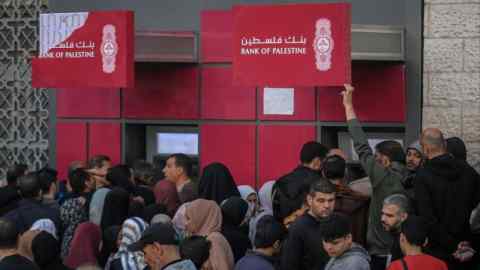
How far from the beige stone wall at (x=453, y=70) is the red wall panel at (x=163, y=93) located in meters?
2.49

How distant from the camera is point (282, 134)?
11.7 meters

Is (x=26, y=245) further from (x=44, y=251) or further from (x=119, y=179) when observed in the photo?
(x=119, y=179)

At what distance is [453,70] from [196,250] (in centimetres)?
435

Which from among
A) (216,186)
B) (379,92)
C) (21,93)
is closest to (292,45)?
(379,92)

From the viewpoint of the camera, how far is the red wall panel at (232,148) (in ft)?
38.8

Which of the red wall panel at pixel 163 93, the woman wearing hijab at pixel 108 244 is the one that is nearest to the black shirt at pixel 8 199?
the woman wearing hijab at pixel 108 244

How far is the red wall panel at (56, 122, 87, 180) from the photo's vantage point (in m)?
12.6

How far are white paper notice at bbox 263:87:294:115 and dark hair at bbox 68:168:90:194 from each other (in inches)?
103

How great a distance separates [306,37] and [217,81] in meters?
1.83

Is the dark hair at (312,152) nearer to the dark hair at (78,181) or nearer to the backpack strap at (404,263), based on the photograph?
the dark hair at (78,181)

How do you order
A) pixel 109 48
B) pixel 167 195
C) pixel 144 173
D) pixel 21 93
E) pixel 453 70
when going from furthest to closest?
A: 1. pixel 21 93
2. pixel 109 48
3. pixel 453 70
4. pixel 144 173
5. pixel 167 195

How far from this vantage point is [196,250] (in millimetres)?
7422

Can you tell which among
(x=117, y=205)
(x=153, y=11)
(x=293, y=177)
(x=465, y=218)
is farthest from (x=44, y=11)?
(x=465, y=218)

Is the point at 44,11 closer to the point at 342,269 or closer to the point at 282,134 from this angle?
the point at 282,134
